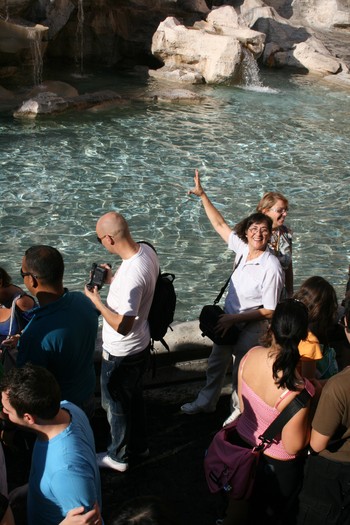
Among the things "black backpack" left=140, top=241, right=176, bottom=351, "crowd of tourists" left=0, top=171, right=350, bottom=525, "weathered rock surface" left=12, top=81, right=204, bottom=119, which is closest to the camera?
"crowd of tourists" left=0, top=171, right=350, bottom=525

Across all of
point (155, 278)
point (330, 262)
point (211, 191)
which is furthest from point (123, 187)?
point (155, 278)

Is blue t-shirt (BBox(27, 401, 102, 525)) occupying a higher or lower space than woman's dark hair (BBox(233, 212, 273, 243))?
lower

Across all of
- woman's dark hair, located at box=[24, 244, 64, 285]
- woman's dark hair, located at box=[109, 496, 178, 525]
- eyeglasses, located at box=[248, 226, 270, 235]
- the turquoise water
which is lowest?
the turquoise water

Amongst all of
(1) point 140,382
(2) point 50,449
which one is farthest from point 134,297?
(2) point 50,449

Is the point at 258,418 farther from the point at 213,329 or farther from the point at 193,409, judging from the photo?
the point at 193,409

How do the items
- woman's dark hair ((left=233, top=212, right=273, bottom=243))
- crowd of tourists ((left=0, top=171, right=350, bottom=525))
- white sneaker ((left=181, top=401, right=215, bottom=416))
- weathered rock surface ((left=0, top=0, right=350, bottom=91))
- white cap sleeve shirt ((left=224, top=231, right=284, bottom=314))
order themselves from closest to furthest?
crowd of tourists ((left=0, top=171, right=350, bottom=525))
white cap sleeve shirt ((left=224, top=231, right=284, bottom=314))
woman's dark hair ((left=233, top=212, right=273, bottom=243))
white sneaker ((left=181, top=401, right=215, bottom=416))
weathered rock surface ((left=0, top=0, right=350, bottom=91))

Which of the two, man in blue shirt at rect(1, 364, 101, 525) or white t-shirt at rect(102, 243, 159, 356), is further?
white t-shirt at rect(102, 243, 159, 356)

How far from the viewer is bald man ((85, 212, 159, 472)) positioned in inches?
145

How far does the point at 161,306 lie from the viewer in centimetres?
398

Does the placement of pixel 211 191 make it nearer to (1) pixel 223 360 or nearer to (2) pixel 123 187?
(2) pixel 123 187

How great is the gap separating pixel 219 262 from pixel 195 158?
157 inches

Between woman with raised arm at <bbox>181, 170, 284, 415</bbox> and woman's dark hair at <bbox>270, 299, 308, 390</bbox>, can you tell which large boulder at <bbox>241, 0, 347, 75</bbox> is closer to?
woman with raised arm at <bbox>181, 170, 284, 415</bbox>

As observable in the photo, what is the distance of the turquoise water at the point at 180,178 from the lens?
8.30 metres

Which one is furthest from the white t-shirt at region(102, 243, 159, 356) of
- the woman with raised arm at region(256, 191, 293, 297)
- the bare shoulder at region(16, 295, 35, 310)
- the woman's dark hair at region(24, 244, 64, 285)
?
the woman with raised arm at region(256, 191, 293, 297)
